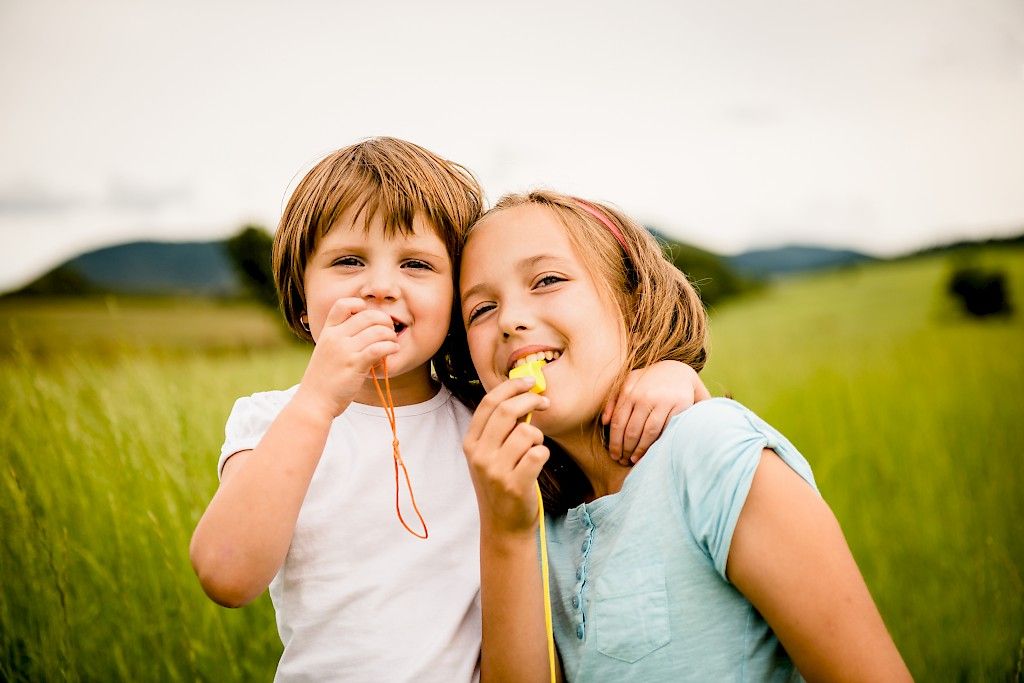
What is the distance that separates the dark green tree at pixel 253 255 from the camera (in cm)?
1675

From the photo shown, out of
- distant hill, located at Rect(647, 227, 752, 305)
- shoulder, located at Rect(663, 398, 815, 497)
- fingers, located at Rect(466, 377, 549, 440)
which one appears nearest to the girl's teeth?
fingers, located at Rect(466, 377, 549, 440)

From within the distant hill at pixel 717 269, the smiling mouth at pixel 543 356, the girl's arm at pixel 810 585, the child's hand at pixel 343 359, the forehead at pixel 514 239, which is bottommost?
the distant hill at pixel 717 269

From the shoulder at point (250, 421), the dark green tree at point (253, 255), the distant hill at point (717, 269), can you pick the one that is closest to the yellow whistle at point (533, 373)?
the shoulder at point (250, 421)

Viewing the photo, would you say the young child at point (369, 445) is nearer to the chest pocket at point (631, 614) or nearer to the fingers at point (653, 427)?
the fingers at point (653, 427)

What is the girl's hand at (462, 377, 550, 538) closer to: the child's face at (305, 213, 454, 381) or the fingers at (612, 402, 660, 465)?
the fingers at (612, 402, 660, 465)

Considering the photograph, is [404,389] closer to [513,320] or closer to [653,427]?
[513,320]

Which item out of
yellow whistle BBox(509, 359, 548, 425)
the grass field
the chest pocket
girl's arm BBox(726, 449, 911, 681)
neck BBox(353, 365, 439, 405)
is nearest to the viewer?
girl's arm BBox(726, 449, 911, 681)

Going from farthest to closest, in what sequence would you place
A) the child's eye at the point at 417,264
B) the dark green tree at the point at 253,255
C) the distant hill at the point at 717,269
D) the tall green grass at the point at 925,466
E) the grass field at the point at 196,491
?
the distant hill at the point at 717,269
the dark green tree at the point at 253,255
the tall green grass at the point at 925,466
the grass field at the point at 196,491
the child's eye at the point at 417,264

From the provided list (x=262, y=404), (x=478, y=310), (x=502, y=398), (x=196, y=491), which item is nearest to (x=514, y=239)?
(x=478, y=310)

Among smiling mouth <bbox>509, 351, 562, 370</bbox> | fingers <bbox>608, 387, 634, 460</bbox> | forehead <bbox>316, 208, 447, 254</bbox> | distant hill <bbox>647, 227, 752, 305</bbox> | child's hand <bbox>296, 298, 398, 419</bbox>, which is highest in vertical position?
forehead <bbox>316, 208, 447, 254</bbox>

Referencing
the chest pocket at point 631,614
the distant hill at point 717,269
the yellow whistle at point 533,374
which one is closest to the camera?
the chest pocket at point 631,614

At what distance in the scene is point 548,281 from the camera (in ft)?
5.27

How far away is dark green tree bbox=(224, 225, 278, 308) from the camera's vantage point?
16750 mm

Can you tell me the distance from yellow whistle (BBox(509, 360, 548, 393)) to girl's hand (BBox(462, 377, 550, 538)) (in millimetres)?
20
